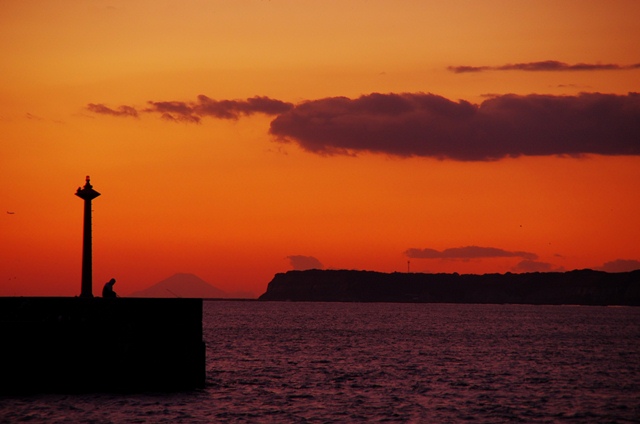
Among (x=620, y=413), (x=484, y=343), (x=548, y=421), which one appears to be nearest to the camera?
(x=548, y=421)

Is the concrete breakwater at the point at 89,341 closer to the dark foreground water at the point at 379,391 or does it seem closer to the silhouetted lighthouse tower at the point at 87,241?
the dark foreground water at the point at 379,391


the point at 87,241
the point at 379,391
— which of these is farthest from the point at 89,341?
the point at 379,391

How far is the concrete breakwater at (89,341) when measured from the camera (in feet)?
104

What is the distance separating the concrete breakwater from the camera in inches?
1242

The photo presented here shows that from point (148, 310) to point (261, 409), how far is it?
5322mm

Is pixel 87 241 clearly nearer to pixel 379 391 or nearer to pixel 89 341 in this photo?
pixel 89 341

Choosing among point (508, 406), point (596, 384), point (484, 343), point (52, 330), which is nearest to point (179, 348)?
point (52, 330)

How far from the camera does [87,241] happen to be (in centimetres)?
3772

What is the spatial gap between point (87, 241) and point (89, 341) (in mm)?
7008

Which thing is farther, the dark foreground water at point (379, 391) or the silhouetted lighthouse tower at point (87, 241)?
the silhouetted lighthouse tower at point (87, 241)

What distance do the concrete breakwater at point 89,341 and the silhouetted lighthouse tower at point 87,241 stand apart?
5.71 metres

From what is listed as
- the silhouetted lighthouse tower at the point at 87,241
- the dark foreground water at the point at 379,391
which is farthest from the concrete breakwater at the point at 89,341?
the silhouetted lighthouse tower at the point at 87,241

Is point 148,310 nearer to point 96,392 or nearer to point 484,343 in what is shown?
point 96,392

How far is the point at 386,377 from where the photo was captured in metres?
45.9
